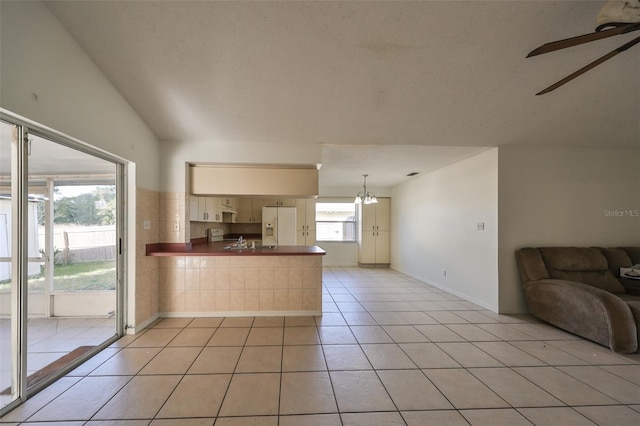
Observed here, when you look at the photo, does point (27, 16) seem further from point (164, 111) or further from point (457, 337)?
point (457, 337)

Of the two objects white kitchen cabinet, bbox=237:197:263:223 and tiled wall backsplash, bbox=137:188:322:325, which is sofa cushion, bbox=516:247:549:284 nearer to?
tiled wall backsplash, bbox=137:188:322:325

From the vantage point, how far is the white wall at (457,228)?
13.0 ft

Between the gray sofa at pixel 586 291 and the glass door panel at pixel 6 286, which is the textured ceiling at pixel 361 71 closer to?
the glass door panel at pixel 6 286

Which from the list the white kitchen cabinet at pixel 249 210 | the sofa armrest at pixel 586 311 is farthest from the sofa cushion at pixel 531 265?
the white kitchen cabinet at pixel 249 210

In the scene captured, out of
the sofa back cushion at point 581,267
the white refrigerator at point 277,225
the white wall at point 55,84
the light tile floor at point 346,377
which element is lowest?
the light tile floor at point 346,377

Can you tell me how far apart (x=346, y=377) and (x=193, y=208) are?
127 inches

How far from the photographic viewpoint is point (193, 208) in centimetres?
406

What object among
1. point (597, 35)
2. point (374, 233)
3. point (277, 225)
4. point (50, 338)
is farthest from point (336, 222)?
point (597, 35)

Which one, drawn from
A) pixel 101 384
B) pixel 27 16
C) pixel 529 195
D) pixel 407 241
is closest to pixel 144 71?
pixel 27 16

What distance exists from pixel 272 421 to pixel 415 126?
3375 millimetres

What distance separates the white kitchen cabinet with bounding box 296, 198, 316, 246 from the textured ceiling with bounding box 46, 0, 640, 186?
3.68 meters

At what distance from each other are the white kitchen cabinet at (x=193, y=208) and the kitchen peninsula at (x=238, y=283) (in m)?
0.53

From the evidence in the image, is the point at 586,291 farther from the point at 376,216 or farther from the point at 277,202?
the point at 277,202

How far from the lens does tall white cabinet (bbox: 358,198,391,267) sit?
25.7ft
